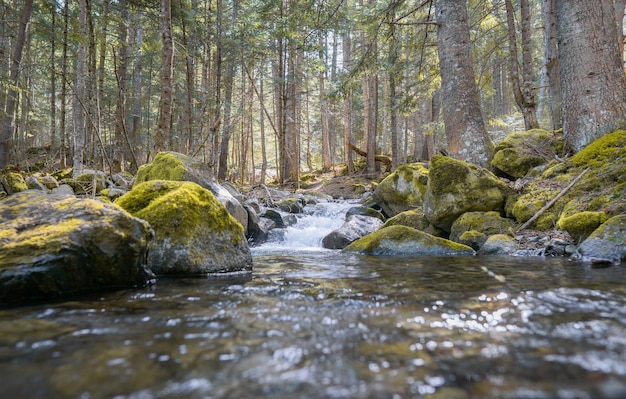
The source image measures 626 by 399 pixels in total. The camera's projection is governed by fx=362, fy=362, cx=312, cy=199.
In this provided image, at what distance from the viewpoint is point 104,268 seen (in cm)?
333

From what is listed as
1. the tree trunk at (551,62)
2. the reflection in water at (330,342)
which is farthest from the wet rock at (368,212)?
the reflection in water at (330,342)

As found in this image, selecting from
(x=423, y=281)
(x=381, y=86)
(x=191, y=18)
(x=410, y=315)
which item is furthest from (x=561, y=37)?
(x=381, y=86)

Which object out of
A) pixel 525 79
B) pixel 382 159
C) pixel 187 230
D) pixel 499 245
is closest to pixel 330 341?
pixel 187 230

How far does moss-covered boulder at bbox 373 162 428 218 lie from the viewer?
9281 mm

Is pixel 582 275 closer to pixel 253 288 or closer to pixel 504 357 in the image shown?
pixel 504 357

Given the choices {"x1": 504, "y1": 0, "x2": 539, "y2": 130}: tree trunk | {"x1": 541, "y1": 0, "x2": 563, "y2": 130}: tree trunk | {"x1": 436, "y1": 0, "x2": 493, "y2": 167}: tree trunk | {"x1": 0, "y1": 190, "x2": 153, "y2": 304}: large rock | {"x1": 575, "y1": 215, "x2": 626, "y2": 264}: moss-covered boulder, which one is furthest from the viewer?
{"x1": 504, "y1": 0, "x2": 539, "y2": 130}: tree trunk

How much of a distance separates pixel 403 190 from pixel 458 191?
266 cm

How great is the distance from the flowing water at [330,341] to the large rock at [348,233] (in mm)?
4288

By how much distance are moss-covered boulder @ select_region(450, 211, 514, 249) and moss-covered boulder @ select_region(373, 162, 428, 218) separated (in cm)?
217

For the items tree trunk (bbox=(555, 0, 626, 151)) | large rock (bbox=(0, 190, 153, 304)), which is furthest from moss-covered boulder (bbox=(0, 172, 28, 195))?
tree trunk (bbox=(555, 0, 626, 151))

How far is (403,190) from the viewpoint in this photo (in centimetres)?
964

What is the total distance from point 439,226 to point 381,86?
19.9 m

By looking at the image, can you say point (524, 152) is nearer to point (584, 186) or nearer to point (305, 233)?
point (584, 186)

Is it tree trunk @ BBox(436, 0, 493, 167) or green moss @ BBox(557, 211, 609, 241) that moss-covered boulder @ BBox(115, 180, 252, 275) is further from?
tree trunk @ BBox(436, 0, 493, 167)
